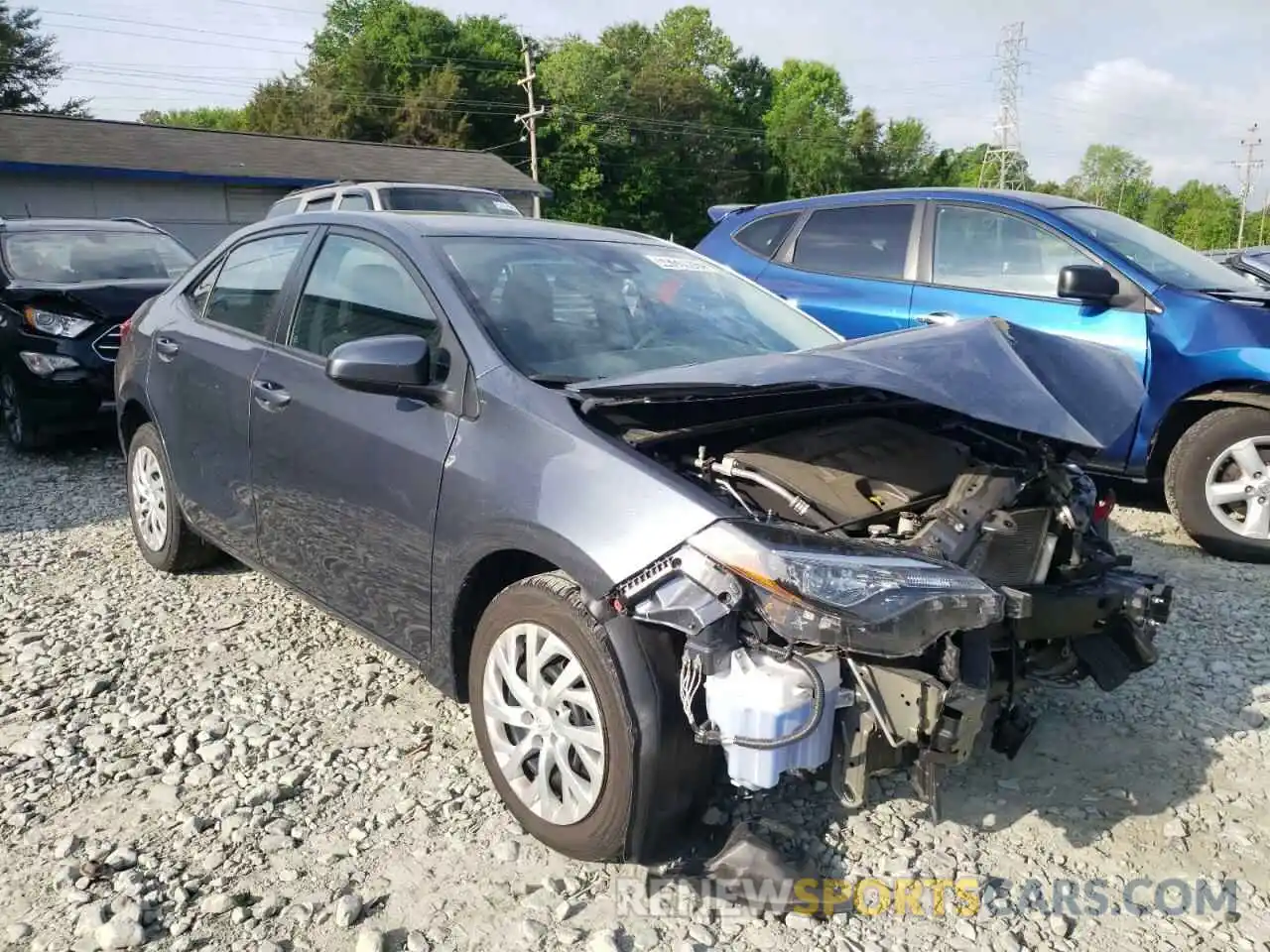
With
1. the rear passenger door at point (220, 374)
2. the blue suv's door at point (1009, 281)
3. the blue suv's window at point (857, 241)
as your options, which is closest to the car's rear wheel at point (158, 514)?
the rear passenger door at point (220, 374)

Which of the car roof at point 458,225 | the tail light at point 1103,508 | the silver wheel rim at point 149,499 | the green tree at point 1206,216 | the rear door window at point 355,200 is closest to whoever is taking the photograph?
the tail light at point 1103,508

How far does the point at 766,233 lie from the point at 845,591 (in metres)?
5.27

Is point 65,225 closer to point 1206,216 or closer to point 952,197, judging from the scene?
point 952,197

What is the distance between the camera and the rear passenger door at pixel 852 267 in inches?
238

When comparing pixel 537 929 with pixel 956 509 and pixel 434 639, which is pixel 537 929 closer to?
pixel 434 639

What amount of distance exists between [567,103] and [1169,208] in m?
68.8

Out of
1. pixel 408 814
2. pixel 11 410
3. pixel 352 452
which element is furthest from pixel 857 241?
pixel 11 410

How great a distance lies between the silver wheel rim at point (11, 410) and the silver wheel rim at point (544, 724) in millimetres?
5968

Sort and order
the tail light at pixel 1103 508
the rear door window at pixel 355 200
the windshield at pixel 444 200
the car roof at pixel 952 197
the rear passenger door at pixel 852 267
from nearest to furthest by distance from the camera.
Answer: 1. the tail light at pixel 1103 508
2. the car roof at pixel 952 197
3. the rear passenger door at pixel 852 267
4. the rear door window at pixel 355 200
5. the windshield at pixel 444 200

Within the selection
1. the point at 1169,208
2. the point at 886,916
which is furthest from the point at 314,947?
the point at 1169,208

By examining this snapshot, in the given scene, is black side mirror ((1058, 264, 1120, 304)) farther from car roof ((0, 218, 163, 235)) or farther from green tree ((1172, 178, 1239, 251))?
green tree ((1172, 178, 1239, 251))

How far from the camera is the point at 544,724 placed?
8.32 ft

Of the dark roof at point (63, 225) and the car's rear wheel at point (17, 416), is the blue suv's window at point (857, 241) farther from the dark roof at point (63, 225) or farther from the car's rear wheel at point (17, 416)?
the dark roof at point (63, 225)

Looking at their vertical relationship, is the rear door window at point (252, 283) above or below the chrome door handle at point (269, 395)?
above
